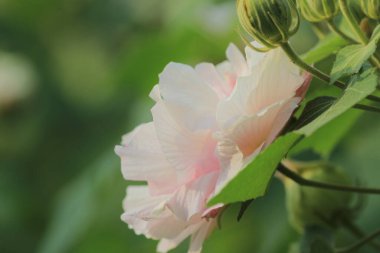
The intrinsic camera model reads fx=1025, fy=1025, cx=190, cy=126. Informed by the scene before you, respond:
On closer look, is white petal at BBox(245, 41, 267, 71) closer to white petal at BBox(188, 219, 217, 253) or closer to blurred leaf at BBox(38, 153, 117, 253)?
white petal at BBox(188, 219, 217, 253)

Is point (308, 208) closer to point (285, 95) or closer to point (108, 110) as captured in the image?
point (285, 95)

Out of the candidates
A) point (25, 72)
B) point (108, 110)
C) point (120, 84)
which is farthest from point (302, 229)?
point (25, 72)

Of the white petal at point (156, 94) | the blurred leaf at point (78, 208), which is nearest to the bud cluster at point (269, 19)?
the white petal at point (156, 94)

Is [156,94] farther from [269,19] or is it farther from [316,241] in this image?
[316,241]

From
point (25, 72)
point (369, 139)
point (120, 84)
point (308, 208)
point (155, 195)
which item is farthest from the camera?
point (25, 72)

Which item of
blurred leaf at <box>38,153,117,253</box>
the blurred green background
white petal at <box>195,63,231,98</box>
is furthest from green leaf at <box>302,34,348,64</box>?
blurred leaf at <box>38,153,117,253</box>

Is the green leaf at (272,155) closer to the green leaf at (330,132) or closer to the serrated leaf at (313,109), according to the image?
the serrated leaf at (313,109)

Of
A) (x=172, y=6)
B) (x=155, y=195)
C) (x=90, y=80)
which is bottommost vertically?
(x=90, y=80)
